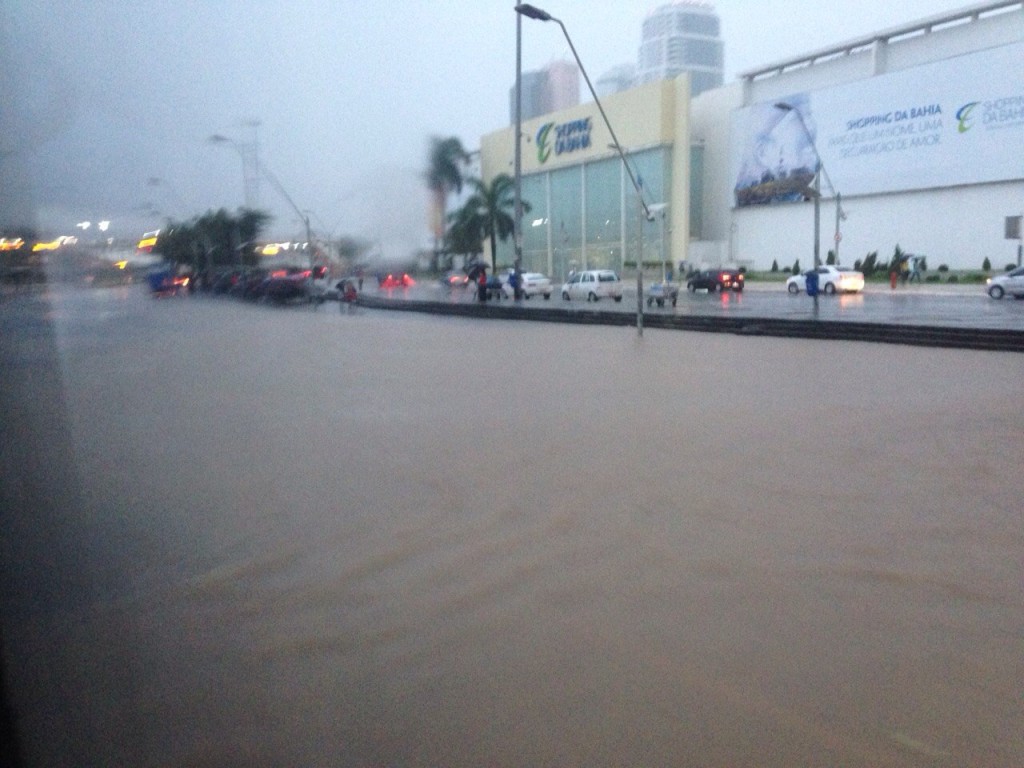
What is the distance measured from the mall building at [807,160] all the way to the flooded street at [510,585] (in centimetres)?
2354

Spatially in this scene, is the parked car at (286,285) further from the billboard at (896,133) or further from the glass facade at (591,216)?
the billboard at (896,133)

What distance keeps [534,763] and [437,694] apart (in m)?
0.66

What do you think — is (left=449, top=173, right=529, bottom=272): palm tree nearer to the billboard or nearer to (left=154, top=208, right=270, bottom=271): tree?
(left=154, top=208, right=270, bottom=271): tree

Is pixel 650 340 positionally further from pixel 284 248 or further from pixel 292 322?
pixel 284 248

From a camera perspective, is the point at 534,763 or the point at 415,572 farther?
the point at 415,572

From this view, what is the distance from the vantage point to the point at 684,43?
448 feet

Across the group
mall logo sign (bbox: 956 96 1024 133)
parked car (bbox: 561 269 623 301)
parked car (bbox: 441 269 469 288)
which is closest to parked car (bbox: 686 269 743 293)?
parked car (bbox: 561 269 623 301)

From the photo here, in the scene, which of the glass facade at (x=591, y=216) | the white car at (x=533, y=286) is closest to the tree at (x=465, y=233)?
the white car at (x=533, y=286)

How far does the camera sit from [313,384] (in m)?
13.8

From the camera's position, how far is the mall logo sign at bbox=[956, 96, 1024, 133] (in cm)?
3769

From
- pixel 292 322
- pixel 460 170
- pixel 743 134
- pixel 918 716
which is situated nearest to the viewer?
pixel 918 716

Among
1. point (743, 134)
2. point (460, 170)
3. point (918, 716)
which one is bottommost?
point (918, 716)

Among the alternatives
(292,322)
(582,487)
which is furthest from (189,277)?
(582,487)

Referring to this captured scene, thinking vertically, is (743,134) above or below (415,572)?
above
